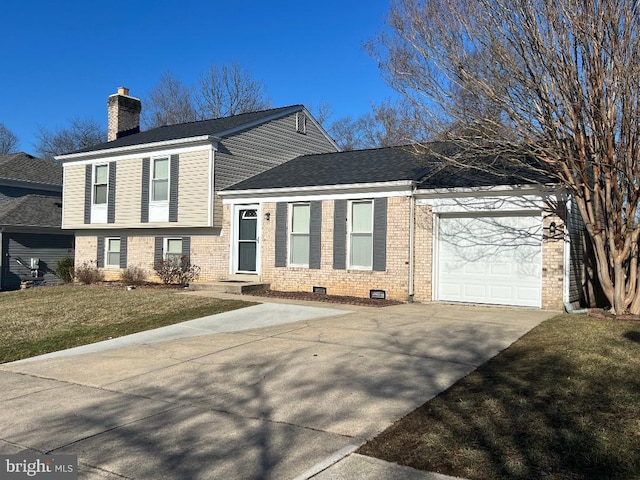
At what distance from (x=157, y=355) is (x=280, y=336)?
208 cm

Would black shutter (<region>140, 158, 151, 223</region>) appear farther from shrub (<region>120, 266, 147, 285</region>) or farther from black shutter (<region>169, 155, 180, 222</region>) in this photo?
shrub (<region>120, 266, 147, 285</region>)

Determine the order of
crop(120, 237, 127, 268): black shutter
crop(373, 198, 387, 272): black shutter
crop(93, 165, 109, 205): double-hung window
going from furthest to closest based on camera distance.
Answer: crop(93, 165, 109, 205): double-hung window < crop(120, 237, 127, 268): black shutter < crop(373, 198, 387, 272): black shutter

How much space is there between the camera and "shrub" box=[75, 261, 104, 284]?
2083 cm

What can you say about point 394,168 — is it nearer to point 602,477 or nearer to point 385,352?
point 385,352

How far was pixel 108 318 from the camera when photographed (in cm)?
1242

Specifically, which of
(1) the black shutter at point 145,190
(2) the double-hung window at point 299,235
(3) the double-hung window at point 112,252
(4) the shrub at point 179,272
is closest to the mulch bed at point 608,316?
(2) the double-hung window at point 299,235

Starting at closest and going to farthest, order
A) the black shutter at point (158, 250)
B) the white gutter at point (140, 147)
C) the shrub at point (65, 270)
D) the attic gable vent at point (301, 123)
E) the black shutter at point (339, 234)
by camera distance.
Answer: the black shutter at point (339, 234)
the white gutter at point (140, 147)
the black shutter at point (158, 250)
the attic gable vent at point (301, 123)
the shrub at point (65, 270)

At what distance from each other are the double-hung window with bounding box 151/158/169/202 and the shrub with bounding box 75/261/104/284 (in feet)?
13.5

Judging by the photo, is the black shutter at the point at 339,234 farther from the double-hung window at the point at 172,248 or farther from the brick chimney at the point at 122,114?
the brick chimney at the point at 122,114

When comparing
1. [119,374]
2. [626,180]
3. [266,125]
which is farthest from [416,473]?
[266,125]

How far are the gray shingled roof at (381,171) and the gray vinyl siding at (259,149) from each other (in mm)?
503

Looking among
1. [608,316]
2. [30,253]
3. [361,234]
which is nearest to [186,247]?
[361,234]

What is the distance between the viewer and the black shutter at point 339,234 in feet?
49.5

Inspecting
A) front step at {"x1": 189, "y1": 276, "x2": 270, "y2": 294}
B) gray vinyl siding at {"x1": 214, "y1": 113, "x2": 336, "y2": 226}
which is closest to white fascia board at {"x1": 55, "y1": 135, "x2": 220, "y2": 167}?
gray vinyl siding at {"x1": 214, "y1": 113, "x2": 336, "y2": 226}
